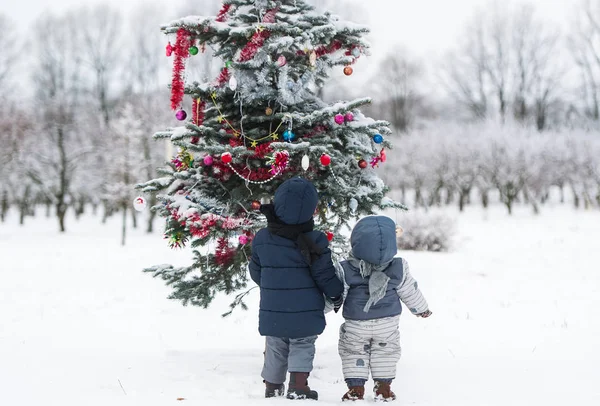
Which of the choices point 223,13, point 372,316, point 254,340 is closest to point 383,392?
point 372,316

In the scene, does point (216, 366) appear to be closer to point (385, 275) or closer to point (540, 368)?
point (385, 275)

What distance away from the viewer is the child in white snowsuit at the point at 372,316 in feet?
12.5

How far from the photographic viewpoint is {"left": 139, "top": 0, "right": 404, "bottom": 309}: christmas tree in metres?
4.51

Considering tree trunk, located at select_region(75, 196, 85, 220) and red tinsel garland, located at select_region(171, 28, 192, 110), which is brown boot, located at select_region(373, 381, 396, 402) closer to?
red tinsel garland, located at select_region(171, 28, 192, 110)

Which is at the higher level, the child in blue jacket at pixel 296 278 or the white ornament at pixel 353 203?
the white ornament at pixel 353 203

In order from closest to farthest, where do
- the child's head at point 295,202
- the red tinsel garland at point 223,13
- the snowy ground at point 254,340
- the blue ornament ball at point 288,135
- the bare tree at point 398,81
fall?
the child's head at point 295,202
the snowy ground at point 254,340
the blue ornament ball at point 288,135
the red tinsel garland at point 223,13
the bare tree at point 398,81

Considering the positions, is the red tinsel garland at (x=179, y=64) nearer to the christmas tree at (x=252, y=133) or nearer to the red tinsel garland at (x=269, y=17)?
the christmas tree at (x=252, y=133)

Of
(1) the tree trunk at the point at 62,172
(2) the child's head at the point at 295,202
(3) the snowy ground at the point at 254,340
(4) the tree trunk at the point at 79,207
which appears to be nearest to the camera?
(2) the child's head at the point at 295,202

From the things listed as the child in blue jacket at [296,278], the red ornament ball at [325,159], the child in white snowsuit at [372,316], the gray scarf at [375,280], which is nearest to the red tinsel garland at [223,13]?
the red ornament ball at [325,159]

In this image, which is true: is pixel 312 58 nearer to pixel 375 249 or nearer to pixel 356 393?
pixel 375 249

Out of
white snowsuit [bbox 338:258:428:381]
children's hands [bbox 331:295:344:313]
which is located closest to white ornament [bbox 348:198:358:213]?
white snowsuit [bbox 338:258:428:381]

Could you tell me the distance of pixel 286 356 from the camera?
155 inches

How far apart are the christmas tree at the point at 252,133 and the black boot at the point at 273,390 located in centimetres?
126

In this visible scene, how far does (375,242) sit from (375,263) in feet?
0.59
